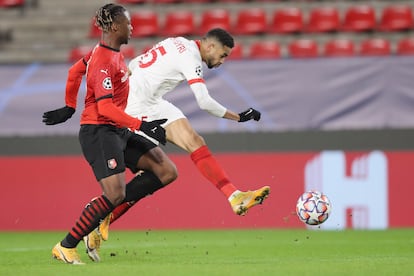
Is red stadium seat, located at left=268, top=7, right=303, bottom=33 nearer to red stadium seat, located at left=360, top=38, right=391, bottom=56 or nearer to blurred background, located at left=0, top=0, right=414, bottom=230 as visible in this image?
red stadium seat, located at left=360, top=38, right=391, bottom=56

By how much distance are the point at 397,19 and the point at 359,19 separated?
0.64 m

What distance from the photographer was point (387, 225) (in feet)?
39.6

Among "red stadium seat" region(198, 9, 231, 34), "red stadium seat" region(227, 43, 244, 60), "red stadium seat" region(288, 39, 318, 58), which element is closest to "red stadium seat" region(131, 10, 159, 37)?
"red stadium seat" region(198, 9, 231, 34)

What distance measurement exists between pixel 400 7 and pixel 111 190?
10.2 metres

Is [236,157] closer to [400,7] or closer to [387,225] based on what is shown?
[387,225]

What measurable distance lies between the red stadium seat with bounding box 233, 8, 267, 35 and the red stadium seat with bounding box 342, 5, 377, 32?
1.41 m

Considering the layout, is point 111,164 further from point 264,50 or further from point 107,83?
point 264,50

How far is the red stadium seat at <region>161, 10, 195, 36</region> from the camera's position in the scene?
1636 centimetres

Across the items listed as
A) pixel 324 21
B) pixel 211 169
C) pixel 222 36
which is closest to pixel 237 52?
pixel 324 21

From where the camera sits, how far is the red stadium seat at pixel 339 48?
15.0 meters

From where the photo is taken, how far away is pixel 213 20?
16375 mm

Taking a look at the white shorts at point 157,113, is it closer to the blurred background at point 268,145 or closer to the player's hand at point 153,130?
the player's hand at point 153,130

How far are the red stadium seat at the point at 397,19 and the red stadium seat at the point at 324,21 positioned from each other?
78cm

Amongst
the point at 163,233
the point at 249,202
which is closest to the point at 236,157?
the point at 163,233
